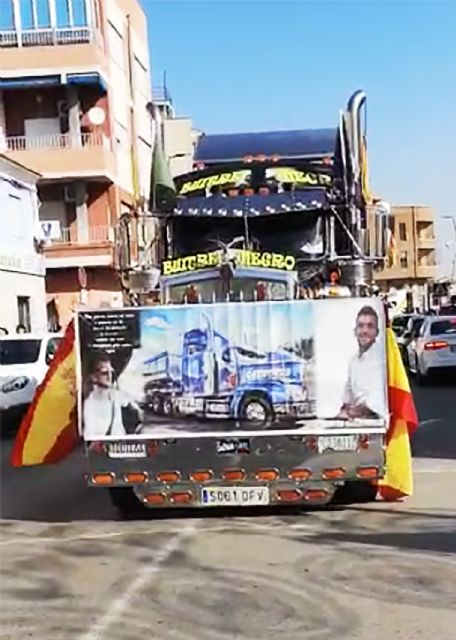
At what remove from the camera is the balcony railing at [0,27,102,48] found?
147ft

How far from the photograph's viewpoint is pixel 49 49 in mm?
44688

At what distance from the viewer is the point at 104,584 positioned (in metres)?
7.67

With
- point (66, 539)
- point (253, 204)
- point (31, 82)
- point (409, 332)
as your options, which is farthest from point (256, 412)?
point (31, 82)

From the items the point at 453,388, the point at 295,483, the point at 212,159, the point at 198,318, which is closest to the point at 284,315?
the point at 198,318

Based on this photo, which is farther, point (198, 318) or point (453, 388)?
point (453, 388)

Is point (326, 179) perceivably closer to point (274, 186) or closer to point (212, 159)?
point (274, 186)

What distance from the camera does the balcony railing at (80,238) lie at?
45688 mm

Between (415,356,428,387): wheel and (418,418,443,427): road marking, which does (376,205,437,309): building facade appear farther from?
(418,418,443,427): road marking

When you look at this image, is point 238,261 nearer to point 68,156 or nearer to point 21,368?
point 21,368

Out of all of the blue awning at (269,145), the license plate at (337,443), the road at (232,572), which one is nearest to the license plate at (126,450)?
the road at (232,572)

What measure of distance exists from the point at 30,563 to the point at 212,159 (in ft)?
23.7

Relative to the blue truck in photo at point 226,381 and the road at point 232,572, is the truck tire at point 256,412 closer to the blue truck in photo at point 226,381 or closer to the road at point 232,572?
the blue truck in photo at point 226,381

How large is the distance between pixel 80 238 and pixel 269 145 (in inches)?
1264

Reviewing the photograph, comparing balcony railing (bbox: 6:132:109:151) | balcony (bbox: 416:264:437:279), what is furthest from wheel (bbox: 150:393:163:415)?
balcony (bbox: 416:264:437:279)
